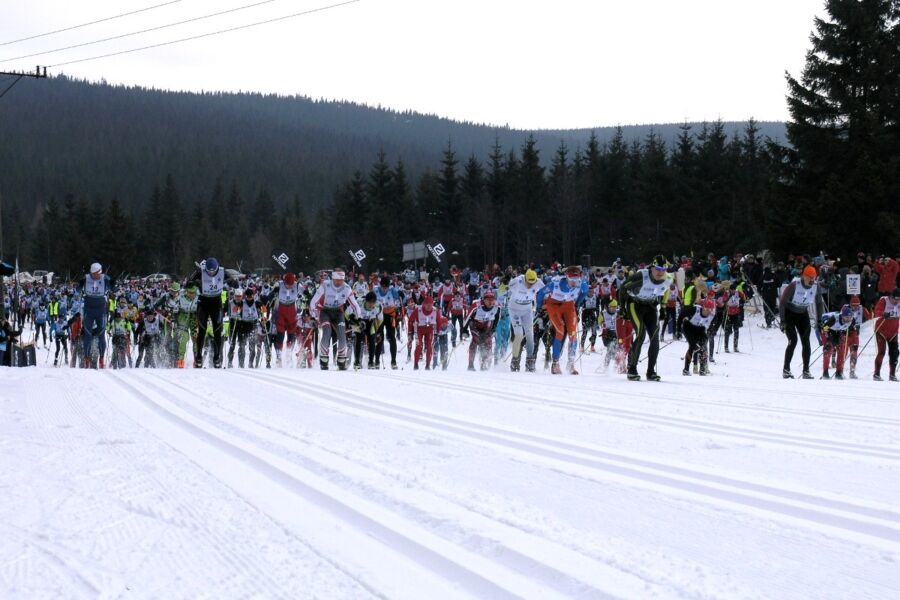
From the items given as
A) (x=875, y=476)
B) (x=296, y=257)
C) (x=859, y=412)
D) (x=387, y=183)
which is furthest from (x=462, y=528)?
(x=296, y=257)

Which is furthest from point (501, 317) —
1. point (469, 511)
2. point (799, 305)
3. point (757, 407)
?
point (469, 511)

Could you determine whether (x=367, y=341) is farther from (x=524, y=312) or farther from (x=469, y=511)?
(x=469, y=511)

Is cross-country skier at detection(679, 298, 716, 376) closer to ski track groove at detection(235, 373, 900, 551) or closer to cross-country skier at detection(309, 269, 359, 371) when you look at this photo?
cross-country skier at detection(309, 269, 359, 371)

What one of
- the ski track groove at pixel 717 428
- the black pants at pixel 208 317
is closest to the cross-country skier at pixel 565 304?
the black pants at pixel 208 317

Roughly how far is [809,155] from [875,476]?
33.1 metres

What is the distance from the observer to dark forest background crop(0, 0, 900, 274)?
110 feet

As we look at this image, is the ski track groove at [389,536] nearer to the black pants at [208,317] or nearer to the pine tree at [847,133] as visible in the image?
the black pants at [208,317]

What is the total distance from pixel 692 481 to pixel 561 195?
75498 millimetres

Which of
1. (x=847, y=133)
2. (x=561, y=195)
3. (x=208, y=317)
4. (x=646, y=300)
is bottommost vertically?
(x=208, y=317)

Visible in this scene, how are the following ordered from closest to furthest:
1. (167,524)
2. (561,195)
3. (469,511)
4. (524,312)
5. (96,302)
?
1. (167,524)
2. (469,511)
3. (524,312)
4. (96,302)
5. (561,195)

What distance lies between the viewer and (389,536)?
4.34 meters

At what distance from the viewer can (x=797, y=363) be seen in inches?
887

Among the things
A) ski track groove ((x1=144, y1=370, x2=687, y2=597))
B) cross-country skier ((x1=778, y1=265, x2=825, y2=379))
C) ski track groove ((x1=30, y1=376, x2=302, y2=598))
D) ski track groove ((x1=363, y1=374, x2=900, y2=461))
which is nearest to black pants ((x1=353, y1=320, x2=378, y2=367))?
cross-country skier ((x1=778, y1=265, x2=825, y2=379))

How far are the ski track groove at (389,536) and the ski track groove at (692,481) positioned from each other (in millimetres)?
1597
